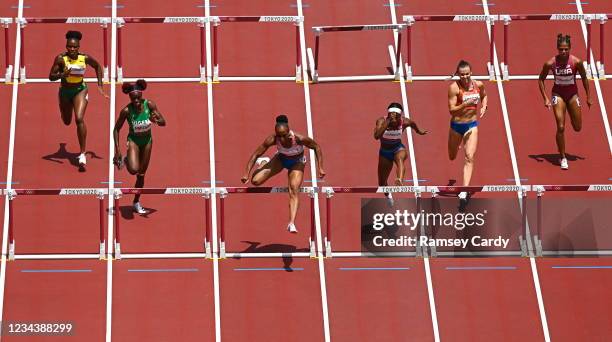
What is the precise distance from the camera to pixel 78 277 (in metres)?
31.2

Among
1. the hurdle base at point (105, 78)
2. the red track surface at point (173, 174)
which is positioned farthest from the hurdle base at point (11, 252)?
the hurdle base at point (105, 78)

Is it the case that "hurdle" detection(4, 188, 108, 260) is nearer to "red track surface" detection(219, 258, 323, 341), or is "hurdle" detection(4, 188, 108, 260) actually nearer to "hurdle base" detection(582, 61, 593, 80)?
"red track surface" detection(219, 258, 323, 341)

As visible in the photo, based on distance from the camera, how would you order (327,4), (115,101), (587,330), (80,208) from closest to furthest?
(587,330), (80,208), (115,101), (327,4)

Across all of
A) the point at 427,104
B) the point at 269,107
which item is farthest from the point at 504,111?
the point at 269,107

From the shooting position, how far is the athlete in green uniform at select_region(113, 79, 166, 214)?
1258 inches

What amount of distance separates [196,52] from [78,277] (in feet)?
20.1

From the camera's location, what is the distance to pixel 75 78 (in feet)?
109

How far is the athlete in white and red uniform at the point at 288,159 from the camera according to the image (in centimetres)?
3112

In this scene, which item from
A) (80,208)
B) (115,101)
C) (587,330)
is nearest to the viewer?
(587,330)

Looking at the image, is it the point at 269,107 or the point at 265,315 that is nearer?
the point at 265,315

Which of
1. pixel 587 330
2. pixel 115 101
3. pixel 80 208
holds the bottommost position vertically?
pixel 587 330

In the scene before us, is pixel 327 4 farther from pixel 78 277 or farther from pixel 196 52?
pixel 78 277

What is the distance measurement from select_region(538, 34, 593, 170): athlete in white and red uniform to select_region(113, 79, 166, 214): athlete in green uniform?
6082 mm

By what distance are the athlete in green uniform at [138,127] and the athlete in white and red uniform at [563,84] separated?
20.0ft
